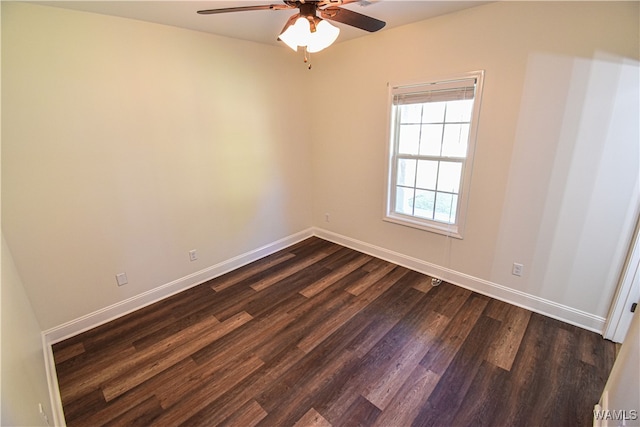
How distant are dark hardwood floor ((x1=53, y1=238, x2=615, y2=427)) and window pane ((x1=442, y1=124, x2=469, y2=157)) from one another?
136cm

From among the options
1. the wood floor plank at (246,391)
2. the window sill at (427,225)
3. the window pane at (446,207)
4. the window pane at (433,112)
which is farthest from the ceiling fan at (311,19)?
the wood floor plank at (246,391)

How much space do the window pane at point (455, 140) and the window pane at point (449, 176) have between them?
103 millimetres

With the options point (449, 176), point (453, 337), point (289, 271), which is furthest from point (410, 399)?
point (449, 176)

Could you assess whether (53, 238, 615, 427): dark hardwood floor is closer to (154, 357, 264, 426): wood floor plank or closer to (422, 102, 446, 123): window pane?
(154, 357, 264, 426): wood floor plank

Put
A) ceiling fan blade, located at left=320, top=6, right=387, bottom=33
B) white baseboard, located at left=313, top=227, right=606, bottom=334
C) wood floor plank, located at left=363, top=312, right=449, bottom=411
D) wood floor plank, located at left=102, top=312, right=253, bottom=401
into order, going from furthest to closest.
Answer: white baseboard, located at left=313, top=227, right=606, bottom=334 < wood floor plank, located at left=102, top=312, right=253, bottom=401 < wood floor plank, located at left=363, top=312, right=449, bottom=411 < ceiling fan blade, located at left=320, top=6, right=387, bottom=33

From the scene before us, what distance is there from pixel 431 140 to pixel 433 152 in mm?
123

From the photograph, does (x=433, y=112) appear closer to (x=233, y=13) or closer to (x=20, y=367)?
(x=233, y=13)

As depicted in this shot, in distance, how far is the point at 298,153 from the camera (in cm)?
377

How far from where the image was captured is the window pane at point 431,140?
2.78 meters

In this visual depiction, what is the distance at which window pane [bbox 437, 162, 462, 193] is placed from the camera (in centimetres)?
271

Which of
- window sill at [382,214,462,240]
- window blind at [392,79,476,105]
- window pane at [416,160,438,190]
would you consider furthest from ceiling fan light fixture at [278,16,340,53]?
window sill at [382,214,462,240]

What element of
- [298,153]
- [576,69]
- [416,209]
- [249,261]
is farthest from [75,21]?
[576,69]

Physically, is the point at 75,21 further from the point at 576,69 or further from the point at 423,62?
the point at 576,69

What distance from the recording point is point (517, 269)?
2.51 metres
